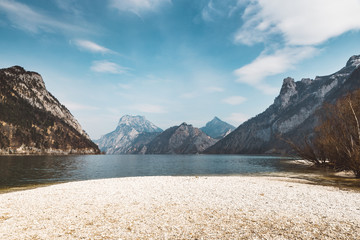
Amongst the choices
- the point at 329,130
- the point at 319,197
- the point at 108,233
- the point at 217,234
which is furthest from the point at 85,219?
the point at 329,130

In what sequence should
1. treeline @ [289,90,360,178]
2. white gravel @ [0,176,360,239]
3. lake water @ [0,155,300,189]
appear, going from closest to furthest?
white gravel @ [0,176,360,239] → treeline @ [289,90,360,178] → lake water @ [0,155,300,189]

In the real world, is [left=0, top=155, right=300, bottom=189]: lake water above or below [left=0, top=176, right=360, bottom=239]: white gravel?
below

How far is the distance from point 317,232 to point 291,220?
169 centimetres

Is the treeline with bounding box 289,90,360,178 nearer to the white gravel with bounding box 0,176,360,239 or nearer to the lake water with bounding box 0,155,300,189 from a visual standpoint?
the white gravel with bounding box 0,176,360,239

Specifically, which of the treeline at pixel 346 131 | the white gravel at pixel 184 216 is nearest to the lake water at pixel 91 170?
the treeline at pixel 346 131

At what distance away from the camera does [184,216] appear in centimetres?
1205

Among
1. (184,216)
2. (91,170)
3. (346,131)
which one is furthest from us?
(91,170)

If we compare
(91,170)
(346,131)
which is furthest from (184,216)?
(91,170)

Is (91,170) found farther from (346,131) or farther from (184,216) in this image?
(346,131)

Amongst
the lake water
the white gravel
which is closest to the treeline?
the white gravel

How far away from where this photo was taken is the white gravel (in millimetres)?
9586

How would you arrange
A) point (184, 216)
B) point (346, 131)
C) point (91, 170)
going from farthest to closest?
point (91, 170) → point (346, 131) → point (184, 216)

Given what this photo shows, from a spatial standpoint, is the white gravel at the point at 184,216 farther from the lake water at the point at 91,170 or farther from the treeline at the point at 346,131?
the lake water at the point at 91,170

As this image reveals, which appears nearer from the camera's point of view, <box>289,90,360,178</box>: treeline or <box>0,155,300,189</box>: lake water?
<box>289,90,360,178</box>: treeline
